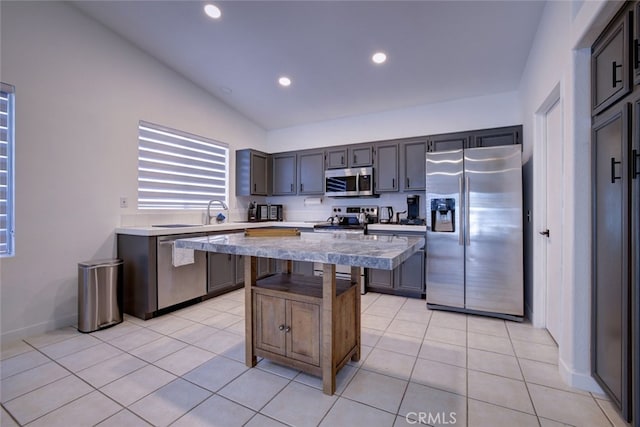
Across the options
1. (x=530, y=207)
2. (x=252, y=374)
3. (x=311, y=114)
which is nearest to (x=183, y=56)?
(x=311, y=114)

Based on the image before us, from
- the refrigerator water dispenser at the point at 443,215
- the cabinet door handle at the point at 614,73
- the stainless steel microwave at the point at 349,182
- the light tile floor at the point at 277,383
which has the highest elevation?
the cabinet door handle at the point at 614,73

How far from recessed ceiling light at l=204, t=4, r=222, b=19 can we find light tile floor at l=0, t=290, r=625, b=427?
3.05 metres

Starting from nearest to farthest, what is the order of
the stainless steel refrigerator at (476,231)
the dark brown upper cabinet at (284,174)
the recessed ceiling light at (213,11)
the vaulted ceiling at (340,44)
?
the vaulted ceiling at (340,44), the recessed ceiling light at (213,11), the stainless steel refrigerator at (476,231), the dark brown upper cabinet at (284,174)

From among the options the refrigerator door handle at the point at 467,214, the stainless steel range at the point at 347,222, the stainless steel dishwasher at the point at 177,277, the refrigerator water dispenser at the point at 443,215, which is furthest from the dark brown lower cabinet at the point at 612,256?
the stainless steel dishwasher at the point at 177,277

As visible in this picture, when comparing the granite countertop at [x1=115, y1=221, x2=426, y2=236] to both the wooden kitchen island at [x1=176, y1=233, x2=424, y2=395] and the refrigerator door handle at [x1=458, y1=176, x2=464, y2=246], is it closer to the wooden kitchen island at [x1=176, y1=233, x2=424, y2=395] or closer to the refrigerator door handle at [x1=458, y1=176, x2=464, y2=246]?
the refrigerator door handle at [x1=458, y1=176, x2=464, y2=246]

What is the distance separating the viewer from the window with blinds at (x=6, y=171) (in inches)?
93.9

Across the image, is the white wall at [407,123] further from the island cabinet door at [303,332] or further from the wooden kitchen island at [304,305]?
the island cabinet door at [303,332]

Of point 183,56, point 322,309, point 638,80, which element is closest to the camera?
point 638,80

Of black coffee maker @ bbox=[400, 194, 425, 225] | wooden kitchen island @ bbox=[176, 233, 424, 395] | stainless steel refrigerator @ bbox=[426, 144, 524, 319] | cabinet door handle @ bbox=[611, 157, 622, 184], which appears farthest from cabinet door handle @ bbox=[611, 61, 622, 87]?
black coffee maker @ bbox=[400, 194, 425, 225]

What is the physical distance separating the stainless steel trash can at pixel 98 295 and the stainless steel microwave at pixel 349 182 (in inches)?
115

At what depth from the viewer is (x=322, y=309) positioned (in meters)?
1.71

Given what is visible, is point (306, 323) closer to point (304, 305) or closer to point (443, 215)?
point (304, 305)

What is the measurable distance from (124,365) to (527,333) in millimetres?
3384

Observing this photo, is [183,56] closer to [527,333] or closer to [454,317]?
[454,317]
